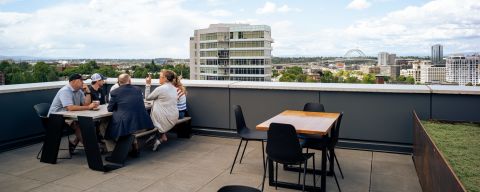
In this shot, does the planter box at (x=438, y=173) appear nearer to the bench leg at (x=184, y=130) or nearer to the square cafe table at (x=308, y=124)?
the square cafe table at (x=308, y=124)

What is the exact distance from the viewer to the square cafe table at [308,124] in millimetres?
4133

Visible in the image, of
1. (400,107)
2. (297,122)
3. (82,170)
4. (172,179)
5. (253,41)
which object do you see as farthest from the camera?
(253,41)

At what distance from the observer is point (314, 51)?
39.6 metres

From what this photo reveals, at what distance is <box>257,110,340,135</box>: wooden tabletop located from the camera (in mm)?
4117

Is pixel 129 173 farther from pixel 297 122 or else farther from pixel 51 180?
pixel 297 122

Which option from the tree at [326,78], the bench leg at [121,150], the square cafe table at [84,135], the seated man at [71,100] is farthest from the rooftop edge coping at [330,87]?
the bench leg at [121,150]

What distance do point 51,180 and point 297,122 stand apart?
3.19 metres

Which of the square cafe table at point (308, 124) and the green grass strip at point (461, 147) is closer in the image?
the green grass strip at point (461, 147)

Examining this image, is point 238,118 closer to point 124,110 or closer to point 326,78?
point 124,110

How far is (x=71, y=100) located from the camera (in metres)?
5.80

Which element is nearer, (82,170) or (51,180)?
(51,180)

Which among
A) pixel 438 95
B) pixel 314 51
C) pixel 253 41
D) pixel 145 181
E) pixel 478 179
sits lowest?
pixel 145 181

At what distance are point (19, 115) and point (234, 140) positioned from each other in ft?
12.5

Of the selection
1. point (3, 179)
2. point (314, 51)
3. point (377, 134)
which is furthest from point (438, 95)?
point (314, 51)
